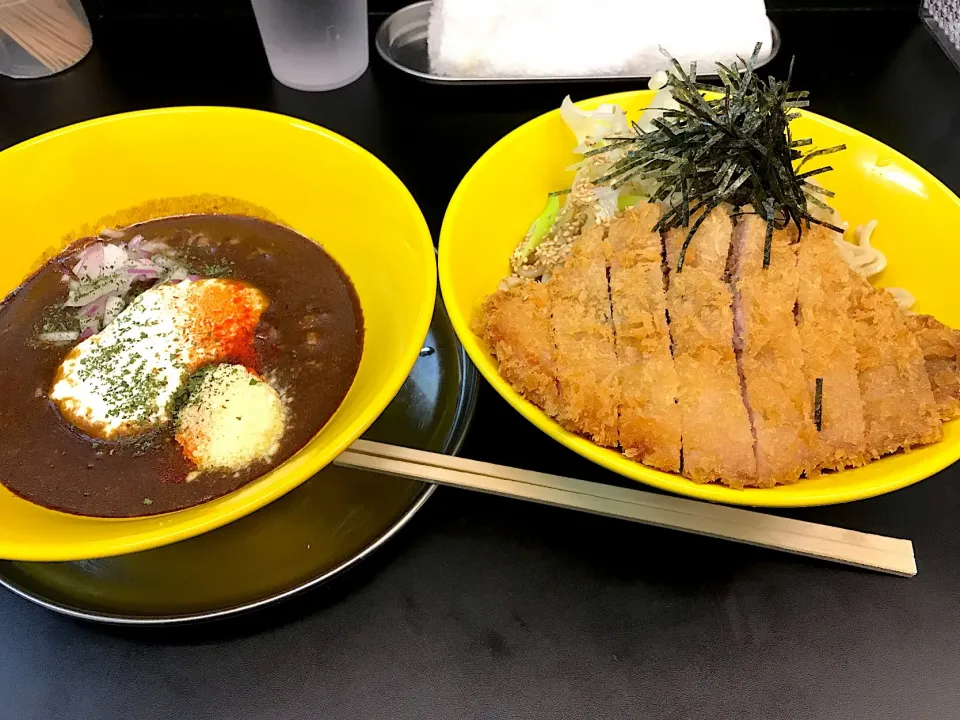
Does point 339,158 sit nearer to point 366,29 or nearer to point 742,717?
point 366,29

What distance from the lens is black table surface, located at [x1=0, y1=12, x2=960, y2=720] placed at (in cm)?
133

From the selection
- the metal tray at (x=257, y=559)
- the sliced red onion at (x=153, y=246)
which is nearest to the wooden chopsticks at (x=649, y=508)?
the metal tray at (x=257, y=559)

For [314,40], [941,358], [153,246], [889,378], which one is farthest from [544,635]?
[314,40]

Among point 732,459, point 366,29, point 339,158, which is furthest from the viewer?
point 366,29

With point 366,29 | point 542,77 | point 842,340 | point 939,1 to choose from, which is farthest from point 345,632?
point 939,1

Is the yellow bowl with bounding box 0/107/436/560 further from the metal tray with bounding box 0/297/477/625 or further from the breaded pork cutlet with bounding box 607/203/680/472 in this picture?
the breaded pork cutlet with bounding box 607/203/680/472

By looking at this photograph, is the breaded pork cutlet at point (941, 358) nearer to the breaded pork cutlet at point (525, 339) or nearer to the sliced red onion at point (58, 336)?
the breaded pork cutlet at point (525, 339)

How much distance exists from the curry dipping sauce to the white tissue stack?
1125 millimetres

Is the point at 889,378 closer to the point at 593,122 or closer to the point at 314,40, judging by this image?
the point at 593,122

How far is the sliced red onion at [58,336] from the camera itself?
164cm

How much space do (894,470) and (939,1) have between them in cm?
256

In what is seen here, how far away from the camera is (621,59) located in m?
2.40

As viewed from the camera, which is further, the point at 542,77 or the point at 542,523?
the point at 542,77

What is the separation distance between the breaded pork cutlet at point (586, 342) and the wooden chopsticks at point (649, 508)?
0.21 metres
